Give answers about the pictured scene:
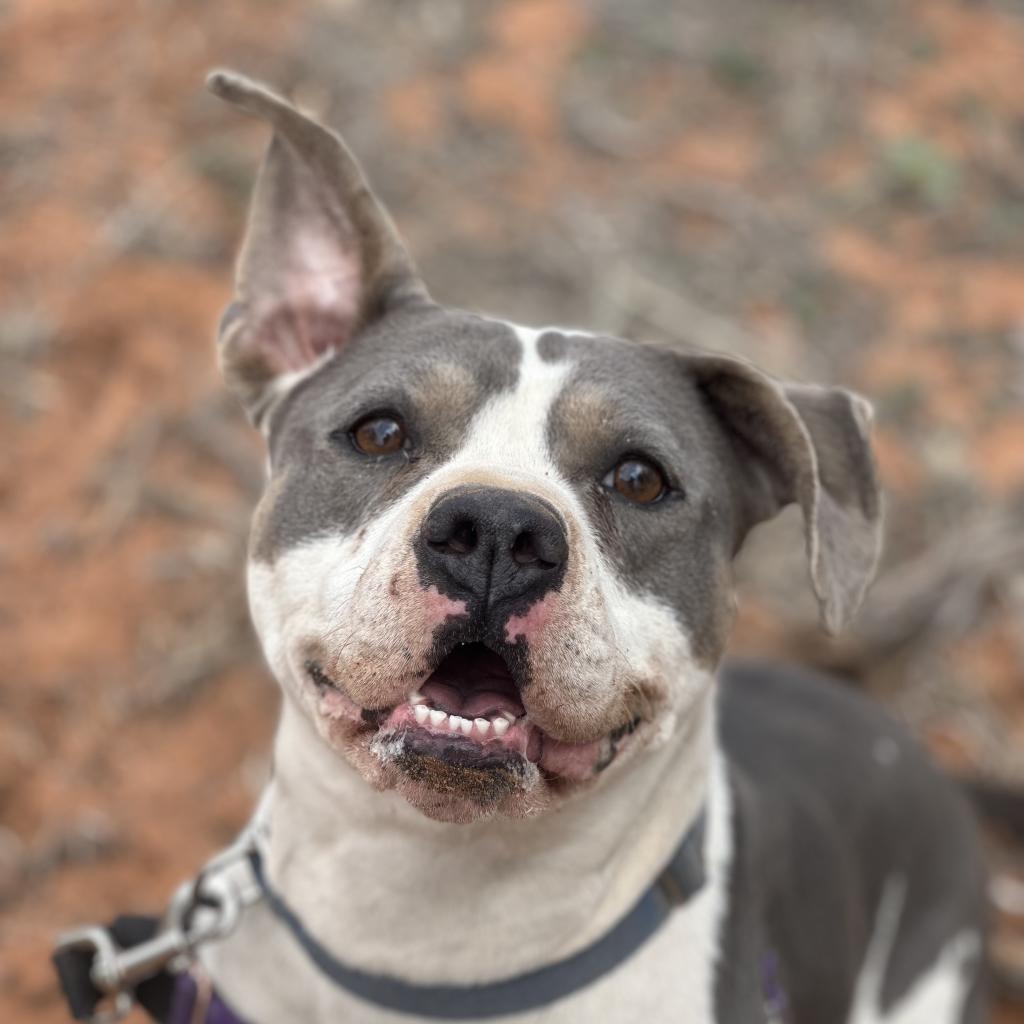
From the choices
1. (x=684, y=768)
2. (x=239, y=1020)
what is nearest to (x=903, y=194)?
(x=684, y=768)

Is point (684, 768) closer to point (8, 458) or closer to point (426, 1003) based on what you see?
point (426, 1003)

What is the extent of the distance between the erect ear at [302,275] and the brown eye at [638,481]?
680 millimetres

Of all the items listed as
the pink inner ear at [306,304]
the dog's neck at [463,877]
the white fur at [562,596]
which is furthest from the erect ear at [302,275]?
the dog's neck at [463,877]

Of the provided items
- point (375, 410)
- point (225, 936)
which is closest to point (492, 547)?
point (375, 410)

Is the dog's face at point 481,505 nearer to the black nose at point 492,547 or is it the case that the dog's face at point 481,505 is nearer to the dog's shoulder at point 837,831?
the black nose at point 492,547

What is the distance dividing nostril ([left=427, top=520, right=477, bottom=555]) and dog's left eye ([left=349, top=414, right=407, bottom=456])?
0.51m

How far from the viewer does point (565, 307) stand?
7027 mm

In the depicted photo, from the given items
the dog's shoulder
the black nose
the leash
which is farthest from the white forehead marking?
the dog's shoulder

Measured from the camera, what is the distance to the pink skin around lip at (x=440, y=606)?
2092 millimetres

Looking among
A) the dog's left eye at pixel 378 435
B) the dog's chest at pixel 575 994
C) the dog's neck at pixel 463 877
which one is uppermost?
the dog's left eye at pixel 378 435

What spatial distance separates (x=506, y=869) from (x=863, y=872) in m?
1.49

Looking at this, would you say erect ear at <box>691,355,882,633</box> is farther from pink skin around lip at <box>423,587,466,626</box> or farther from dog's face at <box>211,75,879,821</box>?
pink skin around lip at <box>423,587,466,626</box>

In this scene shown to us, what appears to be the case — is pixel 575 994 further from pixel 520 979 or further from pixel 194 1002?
pixel 194 1002

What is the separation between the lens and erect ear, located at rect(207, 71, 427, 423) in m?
2.82
